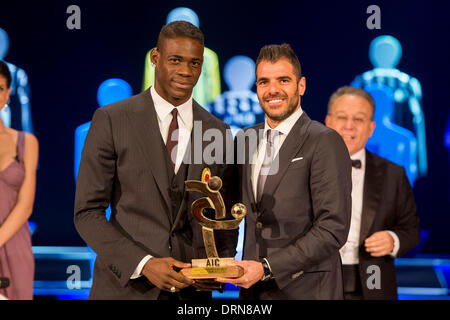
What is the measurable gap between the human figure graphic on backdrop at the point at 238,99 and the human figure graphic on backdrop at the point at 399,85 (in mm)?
721

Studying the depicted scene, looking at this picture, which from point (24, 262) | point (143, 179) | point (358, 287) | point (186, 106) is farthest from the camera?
point (24, 262)

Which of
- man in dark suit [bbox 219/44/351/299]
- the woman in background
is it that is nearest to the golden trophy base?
man in dark suit [bbox 219/44/351/299]

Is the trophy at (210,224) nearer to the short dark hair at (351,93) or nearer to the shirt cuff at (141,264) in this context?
the shirt cuff at (141,264)

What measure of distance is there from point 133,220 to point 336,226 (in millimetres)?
803

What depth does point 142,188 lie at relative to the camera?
6.97ft

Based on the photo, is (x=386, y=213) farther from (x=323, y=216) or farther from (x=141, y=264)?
(x=141, y=264)

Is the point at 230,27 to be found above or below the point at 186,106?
above

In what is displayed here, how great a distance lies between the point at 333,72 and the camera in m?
3.93

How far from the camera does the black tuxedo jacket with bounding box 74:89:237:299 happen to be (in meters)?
2.12

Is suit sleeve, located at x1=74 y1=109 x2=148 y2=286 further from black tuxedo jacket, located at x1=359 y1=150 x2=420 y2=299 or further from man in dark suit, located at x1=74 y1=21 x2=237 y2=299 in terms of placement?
black tuxedo jacket, located at x1=359 y1=150 x2=420 y2=299

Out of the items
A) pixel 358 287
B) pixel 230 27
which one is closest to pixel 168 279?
pixel 358 287

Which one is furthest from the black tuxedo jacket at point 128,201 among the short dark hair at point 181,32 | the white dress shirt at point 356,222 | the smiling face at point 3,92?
the smiling face at point 3,92

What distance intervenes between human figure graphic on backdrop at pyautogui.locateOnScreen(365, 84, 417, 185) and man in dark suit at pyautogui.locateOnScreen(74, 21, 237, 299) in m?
2.00

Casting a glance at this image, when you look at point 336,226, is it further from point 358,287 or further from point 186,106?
point 358,287
